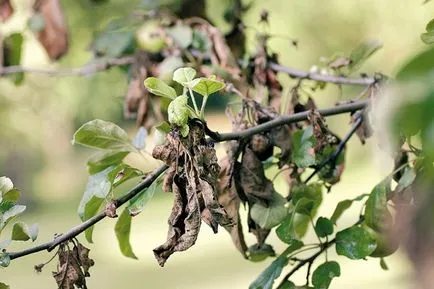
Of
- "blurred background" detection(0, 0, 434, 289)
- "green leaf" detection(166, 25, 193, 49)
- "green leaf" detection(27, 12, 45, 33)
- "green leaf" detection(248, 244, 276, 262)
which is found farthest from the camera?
"blurred background" detection(0, 0, 434, 289)

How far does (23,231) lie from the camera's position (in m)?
0.92

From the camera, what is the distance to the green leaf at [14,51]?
1.85 meters

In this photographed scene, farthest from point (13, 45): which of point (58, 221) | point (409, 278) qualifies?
point (58, 221)

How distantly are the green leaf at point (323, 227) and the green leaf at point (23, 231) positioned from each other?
0.37 meters

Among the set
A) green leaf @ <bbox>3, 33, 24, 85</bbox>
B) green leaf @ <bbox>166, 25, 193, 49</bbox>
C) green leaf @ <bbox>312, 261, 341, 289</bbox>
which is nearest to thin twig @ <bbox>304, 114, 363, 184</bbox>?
green leaf @ <bbox>312, 261, 341, 289</bbox>

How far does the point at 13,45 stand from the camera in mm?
1875

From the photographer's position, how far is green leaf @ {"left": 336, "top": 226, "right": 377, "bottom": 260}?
1.06 metres

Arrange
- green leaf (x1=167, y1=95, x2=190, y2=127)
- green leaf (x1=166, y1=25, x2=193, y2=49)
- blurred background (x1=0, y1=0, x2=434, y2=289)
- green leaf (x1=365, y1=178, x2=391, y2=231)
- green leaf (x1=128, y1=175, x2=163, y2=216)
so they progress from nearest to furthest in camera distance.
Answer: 1. green leaf (x1=167, y1=95, x2=190, y2=127)
2. green leaf (x1=128, y1=175, x2=163, y2=216)
3. green leaf (x1=365, y1=178, x2=391, y2=231)
4. green leaf (x1=166, y1=25, x2=193, y2=49)
5. blurred background (x1=0, y1=0, x2=434, y2=289)

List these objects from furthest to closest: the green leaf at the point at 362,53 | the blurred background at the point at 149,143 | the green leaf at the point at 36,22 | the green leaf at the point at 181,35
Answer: the blurred background at the point at 149,143 < the green leaf at the point at 36,22 < the green leaf at the point at 181,35 < the green leaf at the point at 362,53

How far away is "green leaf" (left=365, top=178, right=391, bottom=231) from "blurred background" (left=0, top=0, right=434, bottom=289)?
3790mm

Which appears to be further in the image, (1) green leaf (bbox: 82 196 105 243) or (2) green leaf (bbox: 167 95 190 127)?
(1) green leaf (bbox: 82 196 105 243)

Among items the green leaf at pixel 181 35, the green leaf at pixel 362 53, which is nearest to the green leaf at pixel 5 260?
the green leaf at pixel 362 53

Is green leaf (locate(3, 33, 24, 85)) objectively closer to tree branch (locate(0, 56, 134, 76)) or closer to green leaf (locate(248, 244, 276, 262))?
tree branch (locate(0, 56, 134, 76))

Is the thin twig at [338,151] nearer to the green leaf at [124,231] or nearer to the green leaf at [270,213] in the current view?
the green leaf at [270,213]
